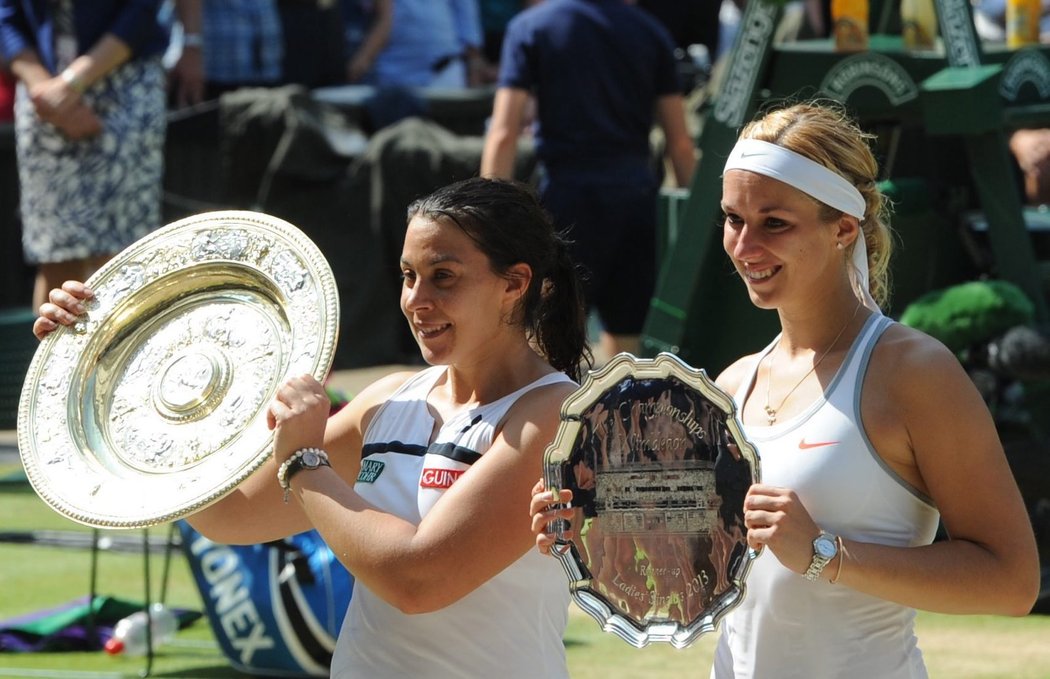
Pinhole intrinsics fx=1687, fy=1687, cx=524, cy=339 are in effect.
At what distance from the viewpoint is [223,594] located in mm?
4262

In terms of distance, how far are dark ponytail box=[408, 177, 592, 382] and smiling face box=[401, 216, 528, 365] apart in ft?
0.08

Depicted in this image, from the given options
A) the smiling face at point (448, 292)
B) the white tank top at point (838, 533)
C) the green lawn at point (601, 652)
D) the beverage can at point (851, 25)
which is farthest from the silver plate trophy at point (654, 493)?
the beverage can at point (851, 25)

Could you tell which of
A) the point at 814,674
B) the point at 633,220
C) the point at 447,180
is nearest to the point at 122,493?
the point at 814,674

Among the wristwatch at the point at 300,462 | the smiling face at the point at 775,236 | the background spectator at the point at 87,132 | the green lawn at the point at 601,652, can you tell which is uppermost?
the smiling face at the point at 775,236

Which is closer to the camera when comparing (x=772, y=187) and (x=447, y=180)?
(x=772, y=187)

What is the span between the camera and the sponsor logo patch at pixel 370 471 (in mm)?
2402

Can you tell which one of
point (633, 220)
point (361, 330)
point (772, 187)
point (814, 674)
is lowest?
point (361, 330)

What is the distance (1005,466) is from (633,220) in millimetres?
4063

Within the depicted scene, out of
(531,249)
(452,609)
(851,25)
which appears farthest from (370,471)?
(851,25)

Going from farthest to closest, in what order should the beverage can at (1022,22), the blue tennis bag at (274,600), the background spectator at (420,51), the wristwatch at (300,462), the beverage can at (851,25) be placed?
1. the background spectator at (420,51)
2. the beverage can at (1022,22)
3. the beverage can at (851,25)
4. the blue tennis bag at (274,600)
5. the wristwatch at (300,462)

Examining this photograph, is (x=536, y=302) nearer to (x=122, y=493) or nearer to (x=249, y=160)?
(x=122, y=493)

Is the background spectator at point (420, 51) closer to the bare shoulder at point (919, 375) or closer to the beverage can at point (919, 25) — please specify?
the beverage can at point (919, 25)

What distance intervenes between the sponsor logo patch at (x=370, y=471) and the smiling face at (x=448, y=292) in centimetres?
17

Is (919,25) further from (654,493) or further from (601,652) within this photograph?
(654,493)
